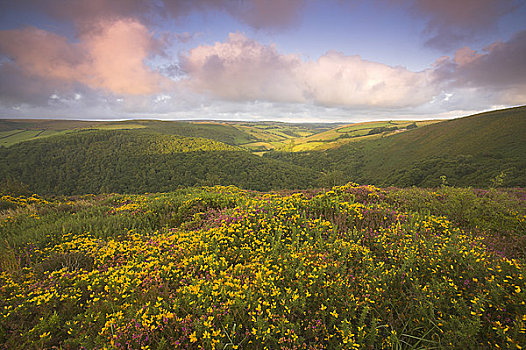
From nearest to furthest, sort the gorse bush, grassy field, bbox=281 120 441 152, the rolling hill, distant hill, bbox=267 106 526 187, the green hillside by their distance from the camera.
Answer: the gorse bush, distant hill, bbox=267 106 526 187, the rolling hill, the green hillside, grassy field, bbox=281 120 441 152

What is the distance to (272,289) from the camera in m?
3.39

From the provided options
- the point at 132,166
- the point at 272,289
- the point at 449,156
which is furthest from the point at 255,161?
the point at 272,289

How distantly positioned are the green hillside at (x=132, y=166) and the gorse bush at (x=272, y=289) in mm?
71861

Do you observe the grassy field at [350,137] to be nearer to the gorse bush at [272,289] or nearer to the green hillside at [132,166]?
the green hillside at [132,166]

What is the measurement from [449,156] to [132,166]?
128 m

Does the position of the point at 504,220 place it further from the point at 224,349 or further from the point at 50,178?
the point at 50,178

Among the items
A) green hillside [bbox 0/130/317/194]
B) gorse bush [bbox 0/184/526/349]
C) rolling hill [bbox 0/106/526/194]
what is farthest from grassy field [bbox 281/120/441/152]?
gorse bush [bbox 0/184/526/349]

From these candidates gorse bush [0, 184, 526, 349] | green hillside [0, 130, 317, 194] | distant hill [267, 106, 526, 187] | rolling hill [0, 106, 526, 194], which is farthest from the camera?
green hillside [0, 130, 317, 194]

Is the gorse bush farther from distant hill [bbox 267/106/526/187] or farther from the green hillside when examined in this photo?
the green hillside

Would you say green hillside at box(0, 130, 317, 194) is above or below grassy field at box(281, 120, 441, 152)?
below

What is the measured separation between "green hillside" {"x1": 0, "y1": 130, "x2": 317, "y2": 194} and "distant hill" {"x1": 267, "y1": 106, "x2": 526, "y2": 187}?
27.9m

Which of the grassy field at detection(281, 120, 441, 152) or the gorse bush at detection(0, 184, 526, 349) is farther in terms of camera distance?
the grassy field at detection(281, 120, 441, 152)

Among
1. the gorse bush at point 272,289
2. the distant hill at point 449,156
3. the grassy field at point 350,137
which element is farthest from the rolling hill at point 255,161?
the gorse bush at point 272,289

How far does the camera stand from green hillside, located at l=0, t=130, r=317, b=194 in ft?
284
